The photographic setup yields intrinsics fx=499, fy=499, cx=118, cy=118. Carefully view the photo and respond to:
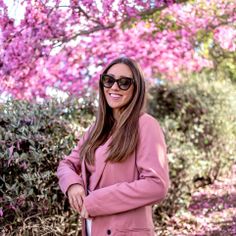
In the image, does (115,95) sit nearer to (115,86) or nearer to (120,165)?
(115,86)

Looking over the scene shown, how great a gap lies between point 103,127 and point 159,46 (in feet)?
18.3

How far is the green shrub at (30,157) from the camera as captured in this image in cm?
326

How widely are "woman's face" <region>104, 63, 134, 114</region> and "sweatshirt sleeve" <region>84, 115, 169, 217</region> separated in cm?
21

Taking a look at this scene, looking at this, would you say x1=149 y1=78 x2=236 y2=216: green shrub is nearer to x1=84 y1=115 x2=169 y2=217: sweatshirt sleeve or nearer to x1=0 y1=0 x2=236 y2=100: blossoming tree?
x1=0 y1=0 x2=236 y2=100: blossoming tree

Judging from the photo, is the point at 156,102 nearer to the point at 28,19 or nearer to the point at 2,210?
the point at 28,19

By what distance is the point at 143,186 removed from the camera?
2262 millimetres

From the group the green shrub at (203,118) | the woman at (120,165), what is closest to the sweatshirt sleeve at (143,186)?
the woman at (120,165)

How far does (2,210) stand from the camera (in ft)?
10.5

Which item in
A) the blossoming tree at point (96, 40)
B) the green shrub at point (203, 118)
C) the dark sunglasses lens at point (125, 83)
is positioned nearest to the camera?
the dark sunglasses lens at point (125, 83)

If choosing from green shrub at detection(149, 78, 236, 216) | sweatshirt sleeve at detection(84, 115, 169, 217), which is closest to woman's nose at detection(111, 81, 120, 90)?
sweatshirt sleeve at detection(84, 115, 169, 217)

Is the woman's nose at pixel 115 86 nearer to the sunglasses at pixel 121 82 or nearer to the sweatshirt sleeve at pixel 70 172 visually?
the sunglasses at pixel 121 82

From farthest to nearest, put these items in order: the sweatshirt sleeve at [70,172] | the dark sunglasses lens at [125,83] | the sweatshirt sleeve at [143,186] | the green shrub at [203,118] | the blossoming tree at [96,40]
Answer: the green shrub at [203,118]
the blossoming tree at [96,40]
the sweatshirt sleeve at [70,172]
the dark sunglasses lens at [125,83]
the sweatshirt sleeve at [143,186]

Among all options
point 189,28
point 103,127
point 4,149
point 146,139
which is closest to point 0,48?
point 4,149

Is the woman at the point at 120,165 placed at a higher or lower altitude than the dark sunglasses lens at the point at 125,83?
lower
